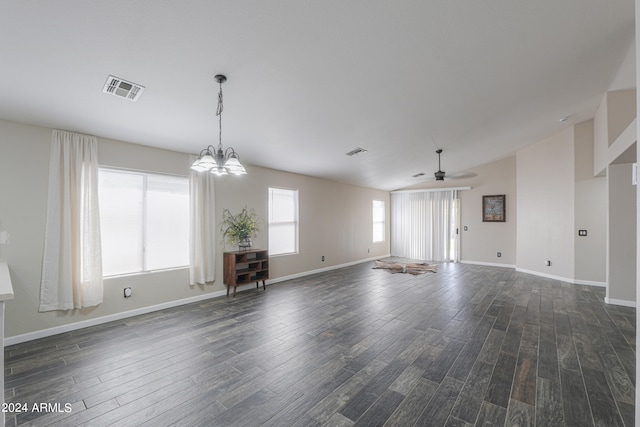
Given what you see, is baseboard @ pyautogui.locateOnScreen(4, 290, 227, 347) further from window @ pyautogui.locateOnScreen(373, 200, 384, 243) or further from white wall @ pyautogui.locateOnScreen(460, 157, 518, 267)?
white wall @ pyautogui.locateOnScreen(460, 157, 518, 267)

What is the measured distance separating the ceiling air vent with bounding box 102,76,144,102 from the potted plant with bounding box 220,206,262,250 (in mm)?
2479

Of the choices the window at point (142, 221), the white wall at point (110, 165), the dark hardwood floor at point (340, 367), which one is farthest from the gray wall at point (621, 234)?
the window at point (142, 221)

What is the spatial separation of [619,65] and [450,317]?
3964 mm

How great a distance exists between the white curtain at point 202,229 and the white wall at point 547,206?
7292 millimetres

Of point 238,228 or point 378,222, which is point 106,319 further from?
point 378,222

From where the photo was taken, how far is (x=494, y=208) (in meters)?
7.81

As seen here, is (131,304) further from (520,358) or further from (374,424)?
(520,358)

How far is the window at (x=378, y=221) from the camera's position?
947cm

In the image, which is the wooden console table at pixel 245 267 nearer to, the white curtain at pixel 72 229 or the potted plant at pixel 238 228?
the potted plant at pixel 238 228

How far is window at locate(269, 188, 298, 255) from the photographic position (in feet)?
19.4

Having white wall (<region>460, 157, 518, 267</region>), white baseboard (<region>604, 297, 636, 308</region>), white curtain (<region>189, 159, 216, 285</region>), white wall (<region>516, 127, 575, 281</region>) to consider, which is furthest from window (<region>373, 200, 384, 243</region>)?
white curtain (<region>189, 159, 216, 285</region>)

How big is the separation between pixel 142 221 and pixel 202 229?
88 centimetres

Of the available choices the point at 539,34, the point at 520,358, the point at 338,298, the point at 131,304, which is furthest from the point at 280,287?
the point at 539,34

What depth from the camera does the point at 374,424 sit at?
5.86 ft
